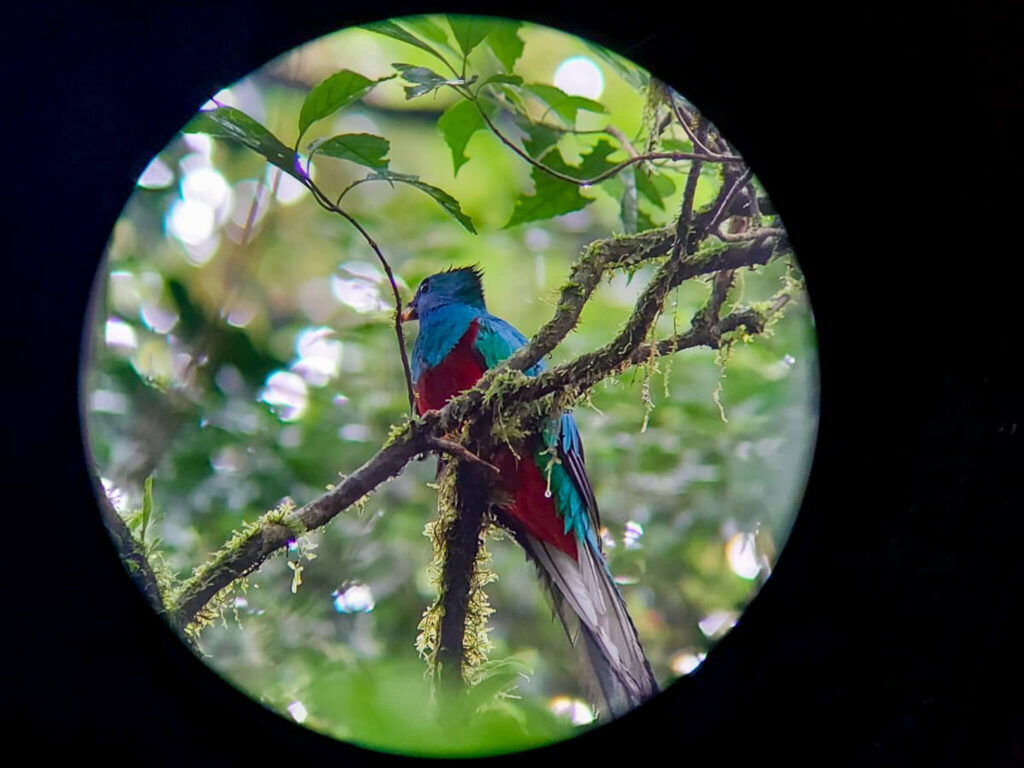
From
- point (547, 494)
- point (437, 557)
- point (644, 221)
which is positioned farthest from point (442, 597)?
point (644, 221)

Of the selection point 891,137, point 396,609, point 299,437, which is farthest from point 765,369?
point 299,437

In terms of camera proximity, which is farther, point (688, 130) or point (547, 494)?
point (547, 494)

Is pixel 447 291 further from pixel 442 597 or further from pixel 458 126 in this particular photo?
pixel 442 597

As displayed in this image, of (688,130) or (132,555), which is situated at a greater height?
(688,130)

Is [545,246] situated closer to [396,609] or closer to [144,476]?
[396,609]

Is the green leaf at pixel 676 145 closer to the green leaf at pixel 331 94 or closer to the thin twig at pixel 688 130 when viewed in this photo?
the thin twig at pixel 688 130
